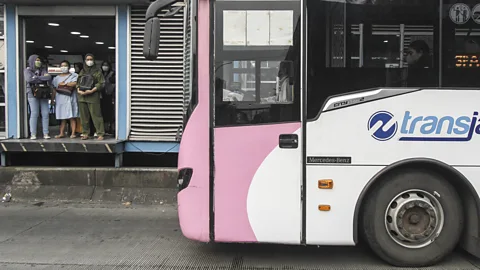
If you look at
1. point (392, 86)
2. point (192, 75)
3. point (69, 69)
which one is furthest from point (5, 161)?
point (392, 86)

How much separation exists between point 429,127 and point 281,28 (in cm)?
177

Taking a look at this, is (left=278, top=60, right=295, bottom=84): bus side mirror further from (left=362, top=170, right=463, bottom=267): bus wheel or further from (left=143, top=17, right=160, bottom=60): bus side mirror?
(left=362, top=170, right=463, bottom=267): bus wheel

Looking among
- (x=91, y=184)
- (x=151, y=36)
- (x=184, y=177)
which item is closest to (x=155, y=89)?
(x=91, y=184)

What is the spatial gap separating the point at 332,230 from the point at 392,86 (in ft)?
5.16

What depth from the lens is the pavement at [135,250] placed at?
4.61 meters

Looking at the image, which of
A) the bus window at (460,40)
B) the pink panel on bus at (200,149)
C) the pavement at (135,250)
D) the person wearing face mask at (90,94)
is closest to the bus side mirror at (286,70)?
the pink panel on bus at (200,149)

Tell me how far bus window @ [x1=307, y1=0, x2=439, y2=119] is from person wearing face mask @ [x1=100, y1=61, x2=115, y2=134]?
6.26 m

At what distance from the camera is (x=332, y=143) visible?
13.9 feet

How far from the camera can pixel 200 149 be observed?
4.34 metres

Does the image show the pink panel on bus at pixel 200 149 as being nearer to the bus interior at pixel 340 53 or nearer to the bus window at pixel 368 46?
the bus interior at pixel 340 53

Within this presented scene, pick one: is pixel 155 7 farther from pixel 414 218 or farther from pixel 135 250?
pixel 414 218

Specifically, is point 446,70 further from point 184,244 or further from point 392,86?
point 184,244

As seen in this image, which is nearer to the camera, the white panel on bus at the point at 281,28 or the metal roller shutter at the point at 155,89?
the white panel on bus at the point at 281,28

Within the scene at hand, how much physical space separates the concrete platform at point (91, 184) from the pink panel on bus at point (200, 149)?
351 cm
